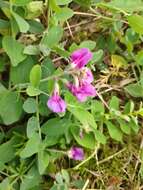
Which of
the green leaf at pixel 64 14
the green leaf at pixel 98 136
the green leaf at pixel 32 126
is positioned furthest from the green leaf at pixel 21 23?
the green leaf at pixel 98 136

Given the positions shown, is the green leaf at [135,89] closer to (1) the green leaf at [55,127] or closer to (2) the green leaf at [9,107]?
(1) the green leaf at [55,127]

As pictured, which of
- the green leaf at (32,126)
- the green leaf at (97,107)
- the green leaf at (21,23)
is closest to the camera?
the green leaf at (21,23)

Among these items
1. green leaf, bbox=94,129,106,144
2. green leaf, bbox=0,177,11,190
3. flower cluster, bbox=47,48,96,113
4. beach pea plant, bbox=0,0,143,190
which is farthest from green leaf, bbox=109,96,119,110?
green leaf, bbox=0,177,11,190

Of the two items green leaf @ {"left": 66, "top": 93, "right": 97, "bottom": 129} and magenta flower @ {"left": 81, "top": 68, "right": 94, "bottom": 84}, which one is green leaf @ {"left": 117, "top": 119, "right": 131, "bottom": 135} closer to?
green leaf @ {"left": 66, "top": 93, "right": 97, "bottom": 129}

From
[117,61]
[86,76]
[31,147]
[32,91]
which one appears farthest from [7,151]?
[117,61]

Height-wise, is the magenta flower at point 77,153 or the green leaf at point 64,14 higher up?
the green leaf at point 64,14

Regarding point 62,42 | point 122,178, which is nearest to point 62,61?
point 62,42

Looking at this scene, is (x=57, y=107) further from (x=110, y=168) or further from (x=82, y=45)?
(x=110, y=168)
